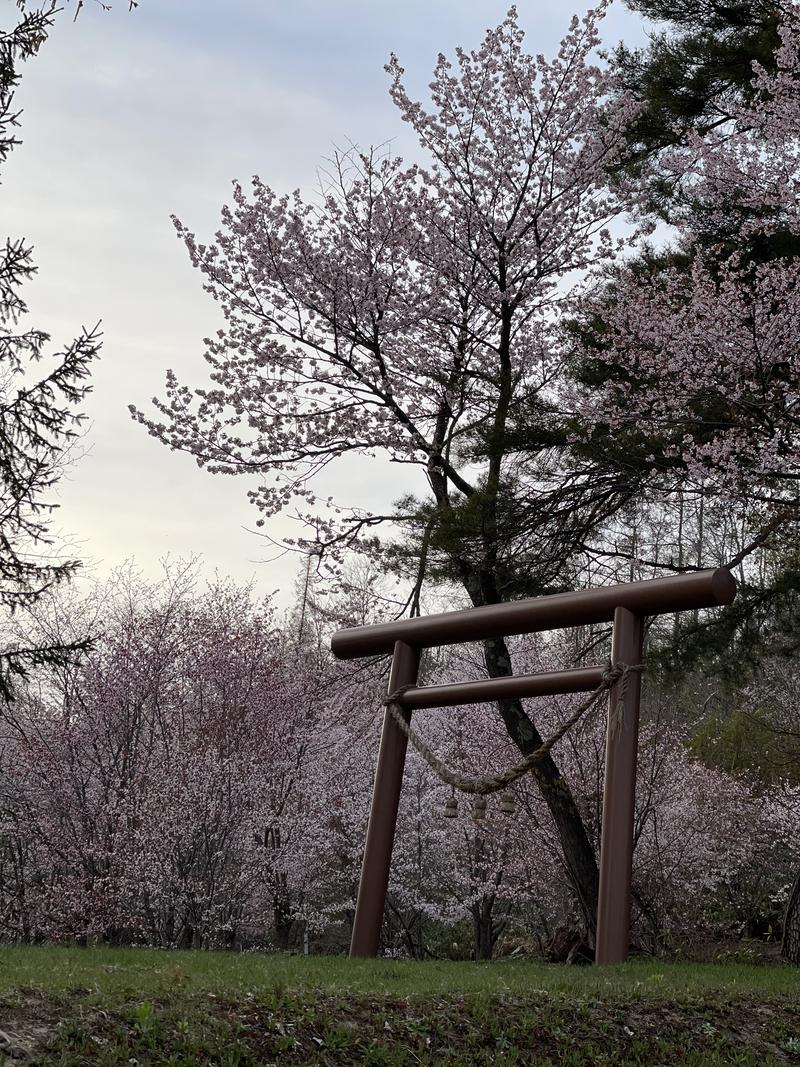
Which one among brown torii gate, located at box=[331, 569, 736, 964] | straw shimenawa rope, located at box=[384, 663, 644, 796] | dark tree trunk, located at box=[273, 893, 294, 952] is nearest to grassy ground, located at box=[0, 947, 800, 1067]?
brown torii gate, located at box=[331, 569, 736, 964]

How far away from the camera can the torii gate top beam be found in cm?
474

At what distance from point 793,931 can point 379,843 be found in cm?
555

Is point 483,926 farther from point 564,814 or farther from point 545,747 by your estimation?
point 545,747

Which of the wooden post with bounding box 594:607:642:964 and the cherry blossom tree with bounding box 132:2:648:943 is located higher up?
the cherry blossom tree with bounding box 132:2:648:943

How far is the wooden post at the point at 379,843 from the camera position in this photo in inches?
223

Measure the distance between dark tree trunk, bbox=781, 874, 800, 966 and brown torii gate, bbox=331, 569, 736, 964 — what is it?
206 inches

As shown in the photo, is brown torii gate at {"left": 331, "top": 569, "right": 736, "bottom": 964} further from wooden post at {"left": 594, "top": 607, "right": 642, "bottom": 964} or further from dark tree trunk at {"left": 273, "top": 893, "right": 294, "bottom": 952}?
dark tree trunk at {"left": 273, "top": 893, "right": 294, "bottom": 952}

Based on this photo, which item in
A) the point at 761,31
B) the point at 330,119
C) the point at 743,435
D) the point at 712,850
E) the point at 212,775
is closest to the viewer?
the point at 743,435

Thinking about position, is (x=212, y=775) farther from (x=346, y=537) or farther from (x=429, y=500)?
Result: (x=429, y=500)

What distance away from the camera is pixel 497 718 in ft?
50.8

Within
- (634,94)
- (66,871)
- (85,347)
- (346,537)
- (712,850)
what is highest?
(634,94)

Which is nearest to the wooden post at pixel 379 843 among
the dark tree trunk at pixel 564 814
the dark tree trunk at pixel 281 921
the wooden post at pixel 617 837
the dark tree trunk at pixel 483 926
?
the wooden post at pixel 617 837

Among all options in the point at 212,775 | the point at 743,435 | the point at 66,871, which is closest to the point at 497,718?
the point at 212,775

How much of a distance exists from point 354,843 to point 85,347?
8.08 m
